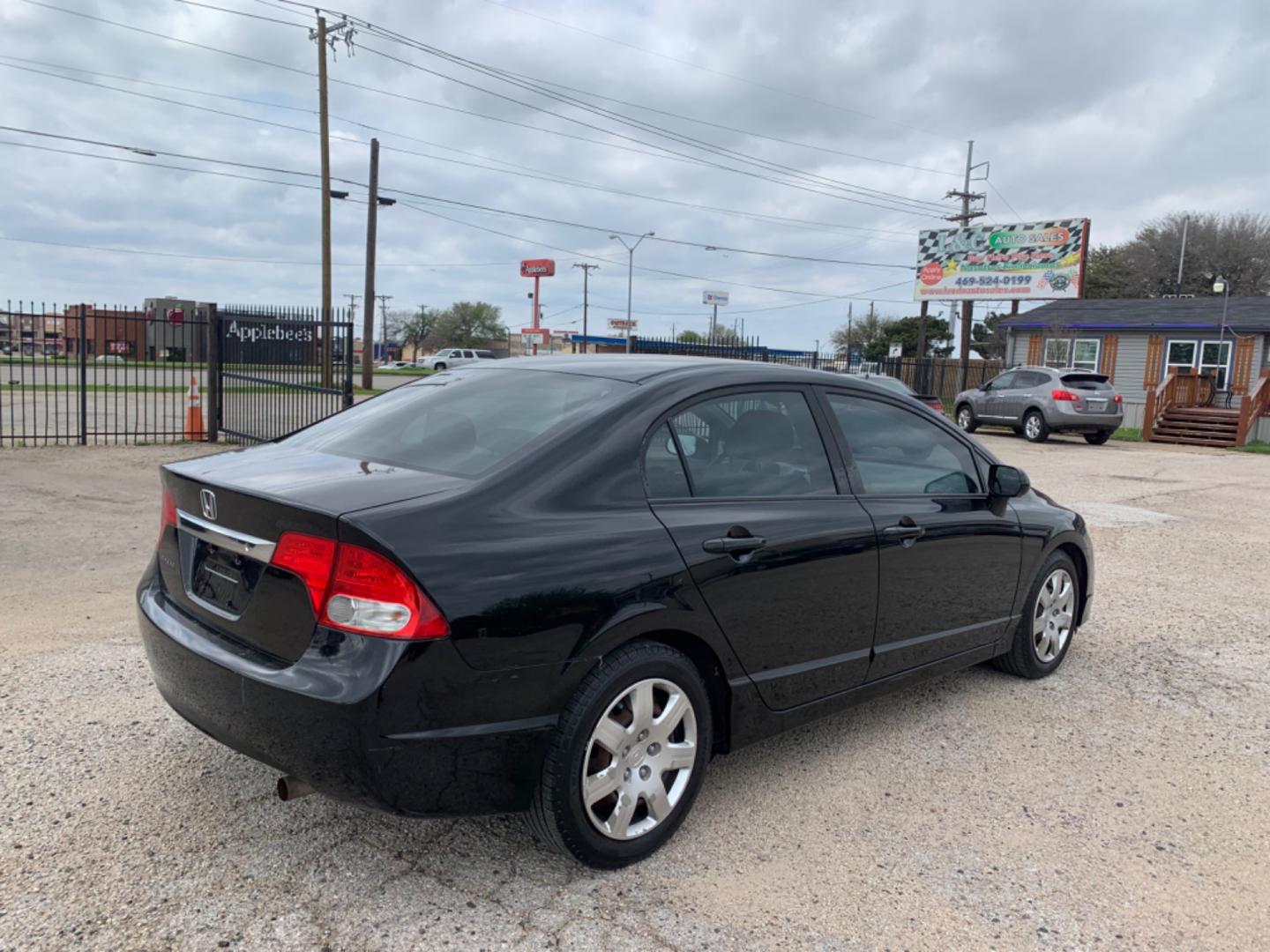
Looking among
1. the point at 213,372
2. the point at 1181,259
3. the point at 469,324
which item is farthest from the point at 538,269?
the point at 213,372

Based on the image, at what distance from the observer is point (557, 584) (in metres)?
2.68

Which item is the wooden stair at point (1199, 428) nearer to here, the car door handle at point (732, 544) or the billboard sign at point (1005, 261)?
the billboard sign at point (1005, 261)

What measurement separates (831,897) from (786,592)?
3.23 ft

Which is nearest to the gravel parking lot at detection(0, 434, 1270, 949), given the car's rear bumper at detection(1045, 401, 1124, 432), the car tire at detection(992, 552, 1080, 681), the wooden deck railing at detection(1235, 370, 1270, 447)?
the car tire at detection(992, 552, 1080, 681)

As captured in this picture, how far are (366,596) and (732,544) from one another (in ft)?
3.99

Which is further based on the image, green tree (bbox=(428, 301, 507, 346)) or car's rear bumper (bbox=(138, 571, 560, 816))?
green tree (bbox=(428, 301, 507, 346))

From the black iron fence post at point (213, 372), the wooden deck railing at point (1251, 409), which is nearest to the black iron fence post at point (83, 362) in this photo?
the black iron fence post at point (213, 372)

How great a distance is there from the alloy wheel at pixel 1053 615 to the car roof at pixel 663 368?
1689mm

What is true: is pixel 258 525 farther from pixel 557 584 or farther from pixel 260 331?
pixel 260 331

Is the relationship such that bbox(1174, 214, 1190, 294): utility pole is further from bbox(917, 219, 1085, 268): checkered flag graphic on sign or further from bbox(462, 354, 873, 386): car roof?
bbox(462, 354, 873, 386): car roof

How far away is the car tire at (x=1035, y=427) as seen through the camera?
21.0 m

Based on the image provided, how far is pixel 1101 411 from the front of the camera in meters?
20.5

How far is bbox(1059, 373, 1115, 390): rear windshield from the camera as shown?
67.8 ft

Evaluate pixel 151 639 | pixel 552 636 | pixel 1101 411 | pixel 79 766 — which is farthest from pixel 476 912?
pixel 1101 411
